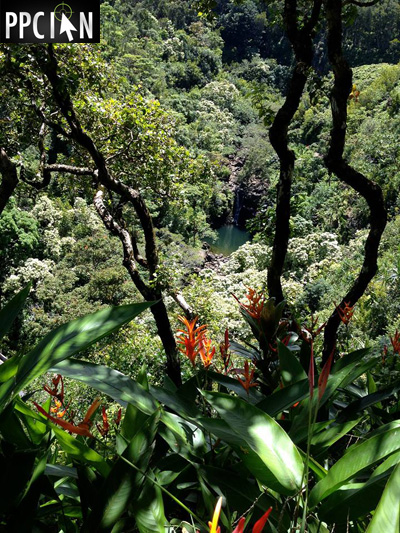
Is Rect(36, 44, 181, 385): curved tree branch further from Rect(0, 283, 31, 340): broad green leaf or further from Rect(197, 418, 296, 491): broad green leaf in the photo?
Rect(197, 418, 296, 491): broad green leaf

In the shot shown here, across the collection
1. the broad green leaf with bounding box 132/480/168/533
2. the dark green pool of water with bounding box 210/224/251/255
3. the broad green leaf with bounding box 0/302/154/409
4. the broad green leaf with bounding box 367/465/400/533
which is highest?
the broad green leaf with bounding box 0/302/154/409

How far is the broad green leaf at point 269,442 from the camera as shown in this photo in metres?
0.49

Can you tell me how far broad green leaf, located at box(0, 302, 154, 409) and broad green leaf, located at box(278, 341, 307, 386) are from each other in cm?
40

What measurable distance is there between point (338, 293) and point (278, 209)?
8.57 metres

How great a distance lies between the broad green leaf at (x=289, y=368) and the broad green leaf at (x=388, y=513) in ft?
1.58

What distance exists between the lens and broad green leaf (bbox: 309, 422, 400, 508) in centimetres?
49

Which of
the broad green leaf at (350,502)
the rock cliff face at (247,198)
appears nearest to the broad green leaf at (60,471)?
the broad green leaf at (350,502)

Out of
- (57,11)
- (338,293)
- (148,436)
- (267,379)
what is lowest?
(338,293)

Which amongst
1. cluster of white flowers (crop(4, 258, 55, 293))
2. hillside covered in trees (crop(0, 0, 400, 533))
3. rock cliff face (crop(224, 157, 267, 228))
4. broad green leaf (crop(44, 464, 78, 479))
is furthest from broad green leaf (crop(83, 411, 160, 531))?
rock cliff face (crop(224, 157, 267, 228))

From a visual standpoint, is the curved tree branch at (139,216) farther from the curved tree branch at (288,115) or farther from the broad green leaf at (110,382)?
the broad green leaf at (110,382)

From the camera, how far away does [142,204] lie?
3.18 metres

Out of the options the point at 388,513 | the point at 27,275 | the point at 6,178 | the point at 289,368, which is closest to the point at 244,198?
the point at 27,275

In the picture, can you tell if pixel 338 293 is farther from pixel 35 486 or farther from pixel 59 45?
pixel 35 486

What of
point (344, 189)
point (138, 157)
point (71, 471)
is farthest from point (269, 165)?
point (71, 471)
